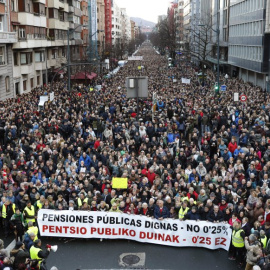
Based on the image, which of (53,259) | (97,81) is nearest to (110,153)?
(53,259)

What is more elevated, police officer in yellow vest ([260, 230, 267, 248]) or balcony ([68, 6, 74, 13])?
balcony ([68, 6, 74, 13])

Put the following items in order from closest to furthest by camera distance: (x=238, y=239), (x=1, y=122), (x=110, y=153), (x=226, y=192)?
(x=238, y=239) < (x=226, y=192) < (x=110, y=153) < (x=1, y=122)

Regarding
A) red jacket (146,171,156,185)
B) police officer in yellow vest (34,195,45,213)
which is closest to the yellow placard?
red jacket (146,171,156,185)

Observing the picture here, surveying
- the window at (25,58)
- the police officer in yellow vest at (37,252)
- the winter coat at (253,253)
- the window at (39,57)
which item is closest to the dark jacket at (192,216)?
the winter coat at (253,253)

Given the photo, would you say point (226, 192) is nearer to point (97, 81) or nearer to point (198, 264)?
point (198, 264)

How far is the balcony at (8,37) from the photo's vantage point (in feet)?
130

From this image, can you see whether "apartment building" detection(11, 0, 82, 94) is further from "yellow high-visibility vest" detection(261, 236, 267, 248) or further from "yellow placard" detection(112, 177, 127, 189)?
"yellow high-visibility vest" detection(261, 236, 267, 248)

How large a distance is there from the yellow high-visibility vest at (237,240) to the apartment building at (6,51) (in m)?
33.2

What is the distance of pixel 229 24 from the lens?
2645 inches

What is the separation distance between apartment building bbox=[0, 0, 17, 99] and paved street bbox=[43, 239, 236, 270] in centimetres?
3086

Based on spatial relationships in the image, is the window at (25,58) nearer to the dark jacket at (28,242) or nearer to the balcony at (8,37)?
the balcony at (8,37)

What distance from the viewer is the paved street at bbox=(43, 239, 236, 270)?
11516 mm

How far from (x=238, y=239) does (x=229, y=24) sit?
60.2 metres

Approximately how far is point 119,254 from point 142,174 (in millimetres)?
4298
